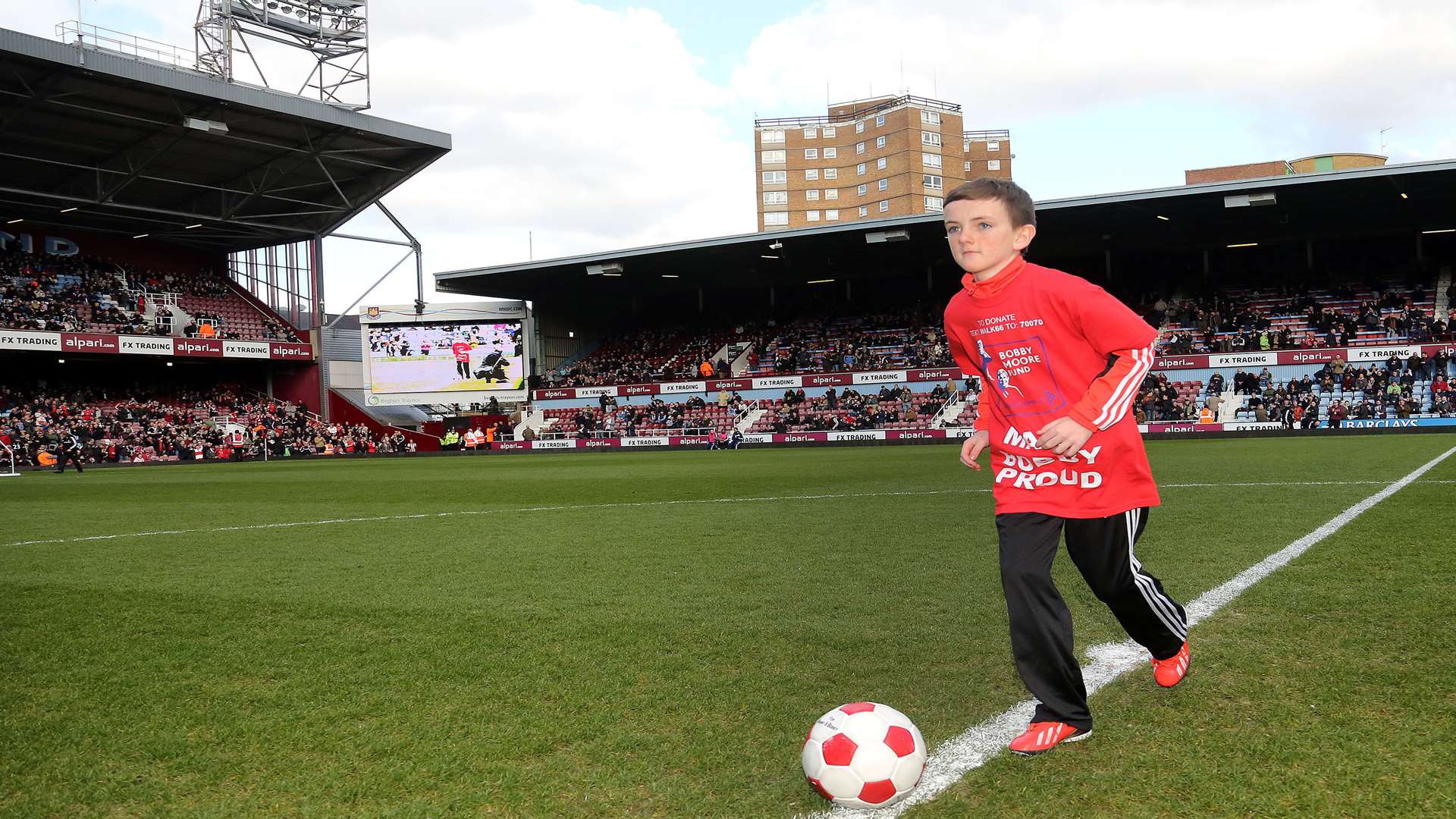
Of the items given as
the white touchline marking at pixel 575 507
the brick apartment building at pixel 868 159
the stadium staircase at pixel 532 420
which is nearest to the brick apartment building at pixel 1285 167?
the brick apartment building at pixel 868 159

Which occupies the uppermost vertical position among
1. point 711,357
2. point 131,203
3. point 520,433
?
point 131,203

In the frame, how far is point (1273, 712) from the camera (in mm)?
3395

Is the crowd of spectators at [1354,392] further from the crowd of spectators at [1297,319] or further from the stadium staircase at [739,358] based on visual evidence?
the stadium staircase at [739,358]

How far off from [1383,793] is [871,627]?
2.59 metres

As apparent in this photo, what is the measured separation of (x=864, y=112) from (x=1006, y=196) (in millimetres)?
91546

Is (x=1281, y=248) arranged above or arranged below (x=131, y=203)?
below

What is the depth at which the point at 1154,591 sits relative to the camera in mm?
3496

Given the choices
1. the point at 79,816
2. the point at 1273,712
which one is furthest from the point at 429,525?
the point at 1273,712

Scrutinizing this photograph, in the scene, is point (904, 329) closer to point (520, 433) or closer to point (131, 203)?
point (520, 433)

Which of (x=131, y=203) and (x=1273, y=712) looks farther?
(x=131, y=203)

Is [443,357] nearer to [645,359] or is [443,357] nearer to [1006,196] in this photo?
[645,359]

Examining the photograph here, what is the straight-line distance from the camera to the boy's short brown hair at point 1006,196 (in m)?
3.36

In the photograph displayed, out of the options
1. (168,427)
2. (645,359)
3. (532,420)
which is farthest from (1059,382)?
(645,359)

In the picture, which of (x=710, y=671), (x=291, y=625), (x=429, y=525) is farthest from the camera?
(x=429, y=525)
